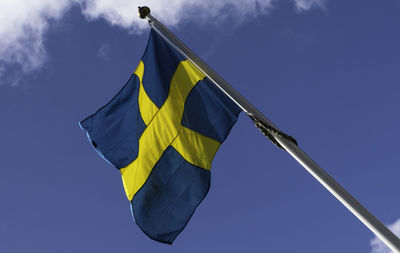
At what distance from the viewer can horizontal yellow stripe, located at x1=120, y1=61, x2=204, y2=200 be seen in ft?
31.7

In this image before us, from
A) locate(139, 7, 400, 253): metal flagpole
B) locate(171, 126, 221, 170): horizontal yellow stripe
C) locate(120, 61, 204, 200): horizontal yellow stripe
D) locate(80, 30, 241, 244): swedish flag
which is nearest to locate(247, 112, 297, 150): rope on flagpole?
locate(139, 7, 400, 253): metal flagpole

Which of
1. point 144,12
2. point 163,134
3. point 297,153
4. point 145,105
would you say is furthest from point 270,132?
point 144,12

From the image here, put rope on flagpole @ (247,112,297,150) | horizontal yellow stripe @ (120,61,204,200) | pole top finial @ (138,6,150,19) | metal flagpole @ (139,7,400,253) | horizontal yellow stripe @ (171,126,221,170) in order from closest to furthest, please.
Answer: metal flagpole @ (139,7,400,253) → rope on flagpole @ (247,112,297,150) → horizontal yellow stripe @ (171,126,221,170) → horizontal yellow stripe @ (120,61,204,200) → pole top finial @ (138,6,150,19)

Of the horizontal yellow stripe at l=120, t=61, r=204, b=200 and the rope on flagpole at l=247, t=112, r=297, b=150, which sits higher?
the horizontal yellow stripe at l=120, t=61, r=204, b=200

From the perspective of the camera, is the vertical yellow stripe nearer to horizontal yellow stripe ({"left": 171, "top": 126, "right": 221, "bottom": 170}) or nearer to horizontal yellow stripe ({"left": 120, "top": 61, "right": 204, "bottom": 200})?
horizontal yellow stripe ({"left": 120, "top": 61, "right": 204, "bottom": 200})

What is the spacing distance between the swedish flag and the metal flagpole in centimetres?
94

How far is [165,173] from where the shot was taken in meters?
9.55

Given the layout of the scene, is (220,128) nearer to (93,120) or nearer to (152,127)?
(152,127)

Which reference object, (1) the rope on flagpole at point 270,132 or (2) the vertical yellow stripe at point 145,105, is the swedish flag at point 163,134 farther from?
(1) the rope on flagpole at point 270,132

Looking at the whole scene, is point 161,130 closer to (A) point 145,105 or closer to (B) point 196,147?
(A) point 145,105

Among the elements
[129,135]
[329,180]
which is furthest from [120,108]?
[329,180]

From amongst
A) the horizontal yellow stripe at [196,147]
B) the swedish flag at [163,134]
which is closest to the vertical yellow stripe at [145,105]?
the swedish flag at [163,134]

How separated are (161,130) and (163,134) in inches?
4.2

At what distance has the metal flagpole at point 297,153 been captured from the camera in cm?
540
